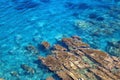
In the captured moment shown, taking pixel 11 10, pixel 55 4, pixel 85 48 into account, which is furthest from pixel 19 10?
pixel 85 48

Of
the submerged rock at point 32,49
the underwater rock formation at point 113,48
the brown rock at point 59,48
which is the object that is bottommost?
the submerged rock at point 32,49

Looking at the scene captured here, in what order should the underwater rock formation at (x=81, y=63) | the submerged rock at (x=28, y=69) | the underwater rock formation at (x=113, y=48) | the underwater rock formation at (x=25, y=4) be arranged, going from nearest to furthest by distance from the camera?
the underwater rock formation at (x=81, y=63), the submerged rock at (x=28, y=69), the underwater rock formation at (x=113, y=48), the underwater rock formation at (x=25, y=4)

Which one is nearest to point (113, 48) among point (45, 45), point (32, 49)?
point (45, 45)

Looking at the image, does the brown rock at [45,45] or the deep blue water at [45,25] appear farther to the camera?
the brown rock at [45,45]

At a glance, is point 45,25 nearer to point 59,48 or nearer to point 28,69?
point 59,48

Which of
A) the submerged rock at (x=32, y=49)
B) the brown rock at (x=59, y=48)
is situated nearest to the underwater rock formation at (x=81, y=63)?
the brown rock at (x=59, y=48)

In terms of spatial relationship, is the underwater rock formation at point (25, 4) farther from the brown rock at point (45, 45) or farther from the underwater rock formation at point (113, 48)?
the underwater rock formation at point (113, 48)

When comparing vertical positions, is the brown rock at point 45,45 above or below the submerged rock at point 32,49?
above

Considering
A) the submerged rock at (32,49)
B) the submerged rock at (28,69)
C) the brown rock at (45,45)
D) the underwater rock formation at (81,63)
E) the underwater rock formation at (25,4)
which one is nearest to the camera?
the underwater rock formation at (81,63)

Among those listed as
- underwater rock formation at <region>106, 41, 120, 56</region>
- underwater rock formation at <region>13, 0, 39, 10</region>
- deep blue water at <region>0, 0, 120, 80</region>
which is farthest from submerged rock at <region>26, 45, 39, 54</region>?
underwater rock formation at <region>13, 0, 39, 10</region>
